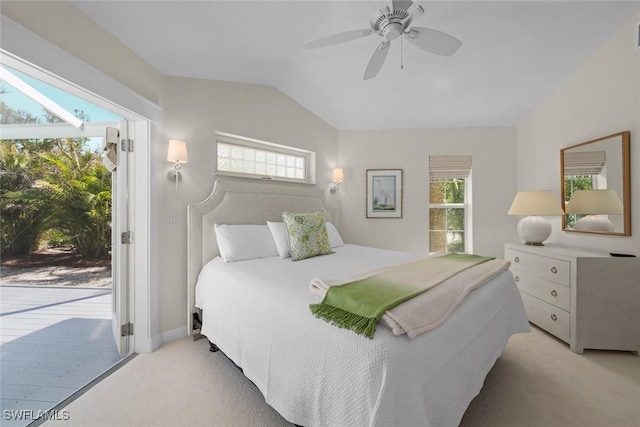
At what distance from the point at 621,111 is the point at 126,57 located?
4.25 m

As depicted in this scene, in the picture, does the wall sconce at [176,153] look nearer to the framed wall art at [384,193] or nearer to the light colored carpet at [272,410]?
the light colored carpet at [272,410]

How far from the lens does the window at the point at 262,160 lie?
3.09 m

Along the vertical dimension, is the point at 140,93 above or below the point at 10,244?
above

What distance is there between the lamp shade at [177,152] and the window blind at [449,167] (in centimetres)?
333

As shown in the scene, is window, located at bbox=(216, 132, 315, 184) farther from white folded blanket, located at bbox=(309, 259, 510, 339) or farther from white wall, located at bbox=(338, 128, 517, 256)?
white folded blanket, located at bbox=(309, 259, 510, 339)

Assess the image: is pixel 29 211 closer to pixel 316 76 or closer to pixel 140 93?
pixel 140 93

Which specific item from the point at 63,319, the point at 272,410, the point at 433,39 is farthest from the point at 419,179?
the point at 63,319

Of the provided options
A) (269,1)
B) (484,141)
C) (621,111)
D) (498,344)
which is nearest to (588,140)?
(621,111)

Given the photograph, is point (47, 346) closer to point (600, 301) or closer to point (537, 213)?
point (600, 301)

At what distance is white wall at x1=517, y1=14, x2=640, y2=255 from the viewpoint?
234cm

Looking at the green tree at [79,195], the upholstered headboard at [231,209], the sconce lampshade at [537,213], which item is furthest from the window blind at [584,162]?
the green tree at [79,195]

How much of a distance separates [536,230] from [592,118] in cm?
123

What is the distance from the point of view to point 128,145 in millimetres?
2355

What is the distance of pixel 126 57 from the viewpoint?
2145mm
